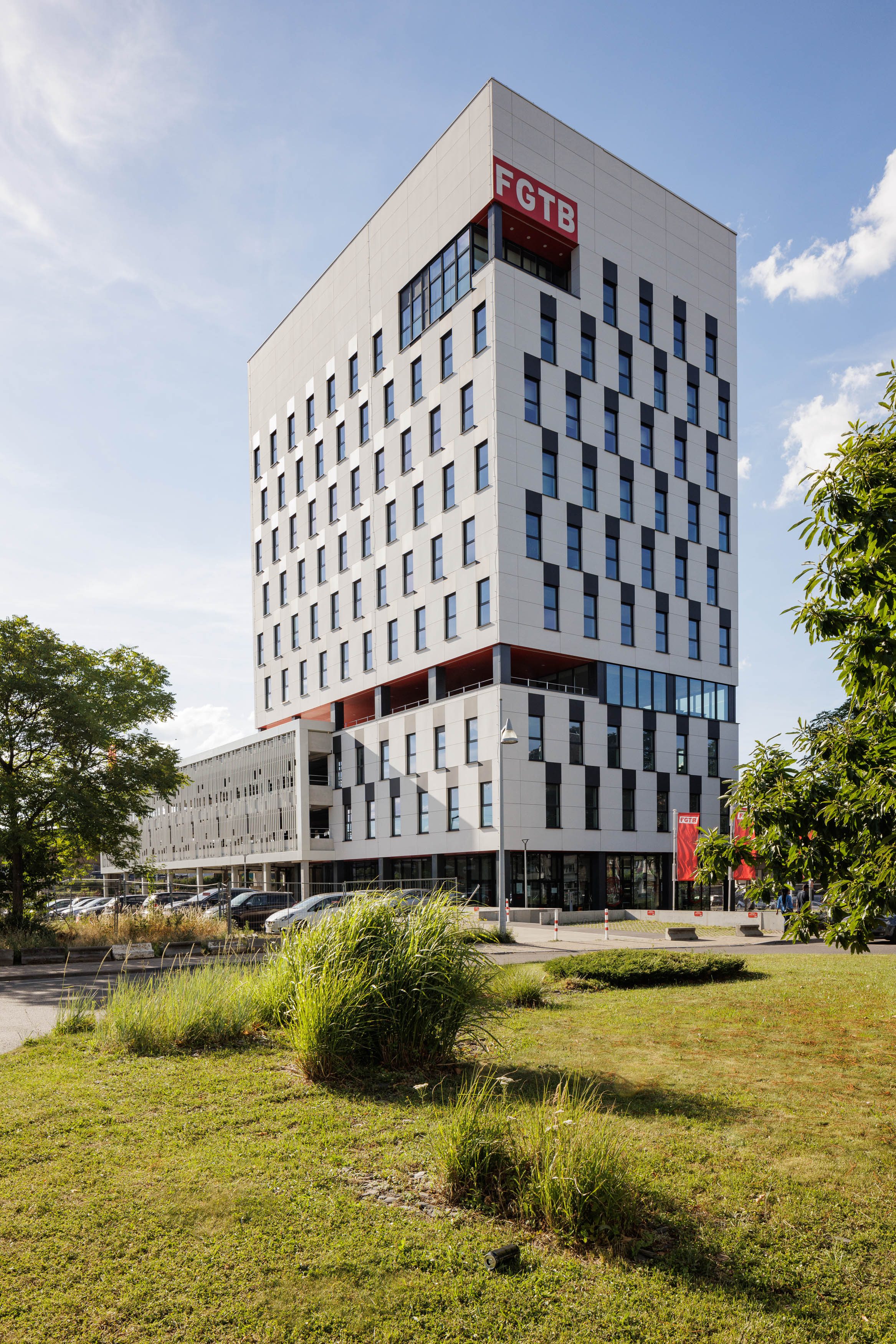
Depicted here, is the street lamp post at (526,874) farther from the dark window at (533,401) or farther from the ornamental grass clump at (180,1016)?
the ornamental grass clump at (180,1016)

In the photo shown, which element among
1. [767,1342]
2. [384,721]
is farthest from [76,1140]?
[384,721]

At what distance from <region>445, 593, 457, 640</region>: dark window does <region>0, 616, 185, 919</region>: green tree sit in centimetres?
1991

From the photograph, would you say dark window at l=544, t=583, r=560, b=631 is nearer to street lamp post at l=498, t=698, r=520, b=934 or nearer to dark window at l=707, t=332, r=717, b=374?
street lamp post at l=498, t=698, r=520, b=934

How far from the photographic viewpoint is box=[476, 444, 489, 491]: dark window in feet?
145

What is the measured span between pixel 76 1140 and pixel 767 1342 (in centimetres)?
540

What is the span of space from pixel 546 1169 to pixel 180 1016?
6.63 metres

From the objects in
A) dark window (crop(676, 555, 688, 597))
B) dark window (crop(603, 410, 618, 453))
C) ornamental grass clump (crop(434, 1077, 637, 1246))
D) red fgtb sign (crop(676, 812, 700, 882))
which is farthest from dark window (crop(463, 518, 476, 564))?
ornamental grass clump (crop(434, 1077, 637, 1246))

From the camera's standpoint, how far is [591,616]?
4728 centimetres

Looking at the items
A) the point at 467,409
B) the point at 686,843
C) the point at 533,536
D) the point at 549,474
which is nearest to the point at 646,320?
the point at 549,474

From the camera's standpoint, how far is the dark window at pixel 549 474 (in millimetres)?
45375

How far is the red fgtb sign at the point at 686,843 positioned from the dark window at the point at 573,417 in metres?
21.5

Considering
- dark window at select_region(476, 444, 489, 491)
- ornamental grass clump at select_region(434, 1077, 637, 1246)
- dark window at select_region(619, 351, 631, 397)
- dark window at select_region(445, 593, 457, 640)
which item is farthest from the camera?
dark window at select_region(619, 351, 631, 397)

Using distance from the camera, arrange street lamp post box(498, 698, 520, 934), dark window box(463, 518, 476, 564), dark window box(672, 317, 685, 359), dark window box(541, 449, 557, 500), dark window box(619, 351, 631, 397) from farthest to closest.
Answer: dark window box(672, 317, 685, 359) < dark window box(619, 351, 631, 397) < dark window box(541, 449, 557, 500) < dark window box(463, 518, 476, 564) < street lamp post box(498, 698, 520, 934)

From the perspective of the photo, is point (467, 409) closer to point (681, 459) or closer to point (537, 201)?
point (537, 201)
